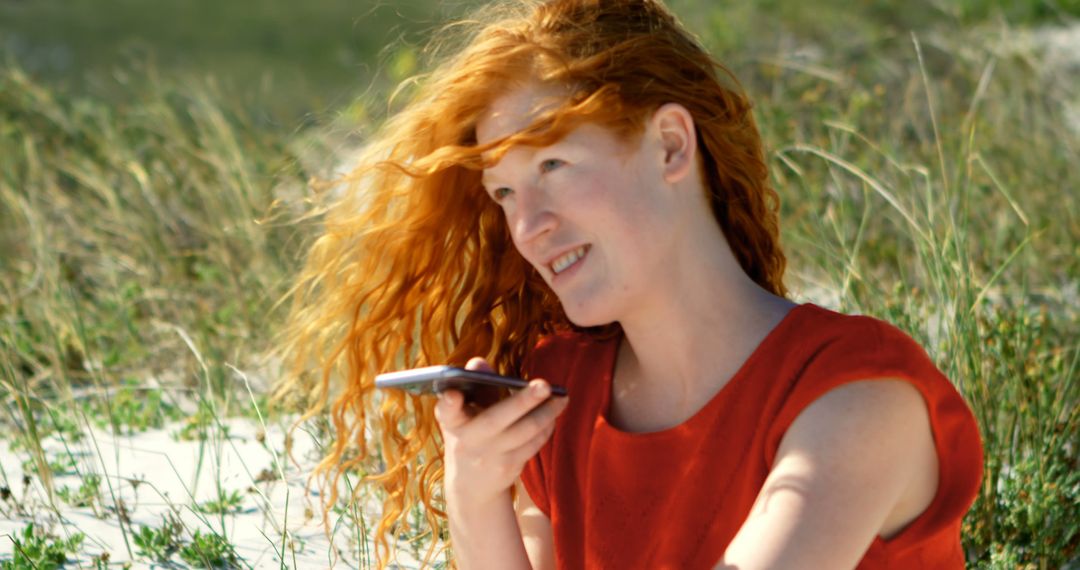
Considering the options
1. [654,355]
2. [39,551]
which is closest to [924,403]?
Result: [654,355]

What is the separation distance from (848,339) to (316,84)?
38.9ft

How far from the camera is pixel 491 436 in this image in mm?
2055

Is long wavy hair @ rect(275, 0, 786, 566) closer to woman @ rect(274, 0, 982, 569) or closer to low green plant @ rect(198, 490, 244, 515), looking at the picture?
woman @ rect(274, 0, 982, 569)

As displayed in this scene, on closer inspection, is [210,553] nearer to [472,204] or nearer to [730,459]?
[472,204]

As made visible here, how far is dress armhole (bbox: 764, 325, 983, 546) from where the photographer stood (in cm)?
190

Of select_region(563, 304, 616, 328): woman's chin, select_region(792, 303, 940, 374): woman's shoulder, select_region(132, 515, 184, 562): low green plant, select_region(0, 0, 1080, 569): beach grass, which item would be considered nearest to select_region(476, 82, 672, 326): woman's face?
select_region(563, 304, 616, 328): woman's chin

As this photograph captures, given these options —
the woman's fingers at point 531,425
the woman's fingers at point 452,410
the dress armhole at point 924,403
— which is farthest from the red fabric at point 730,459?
the woman's fingers at point 452,410

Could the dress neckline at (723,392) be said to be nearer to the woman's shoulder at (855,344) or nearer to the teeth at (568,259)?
the woman's shoulder at (855,344)

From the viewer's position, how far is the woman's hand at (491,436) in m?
2.02

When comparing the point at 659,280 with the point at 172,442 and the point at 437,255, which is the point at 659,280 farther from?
the point at 172,442

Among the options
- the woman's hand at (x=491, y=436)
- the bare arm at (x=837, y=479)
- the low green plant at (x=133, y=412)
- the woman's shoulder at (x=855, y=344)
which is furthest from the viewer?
the low green plant at (x=133, y=412)

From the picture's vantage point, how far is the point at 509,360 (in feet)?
8.57

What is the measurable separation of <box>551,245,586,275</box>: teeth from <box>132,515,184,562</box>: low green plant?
111 cm

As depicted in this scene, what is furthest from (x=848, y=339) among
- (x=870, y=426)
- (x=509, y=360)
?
(x=509, y=360)
